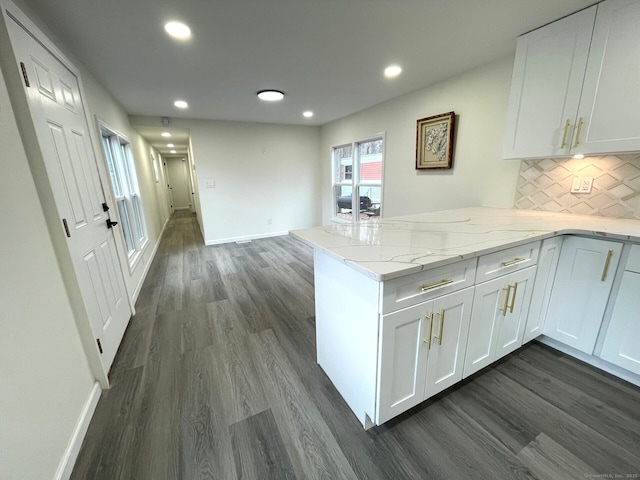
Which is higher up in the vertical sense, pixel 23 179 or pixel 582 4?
pixel 582 4

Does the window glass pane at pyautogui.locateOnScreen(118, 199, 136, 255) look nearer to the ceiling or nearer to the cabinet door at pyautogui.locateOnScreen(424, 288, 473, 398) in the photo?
the ceiling

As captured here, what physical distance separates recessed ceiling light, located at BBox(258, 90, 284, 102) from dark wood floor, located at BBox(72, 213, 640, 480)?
266cm

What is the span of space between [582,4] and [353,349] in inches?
98.3

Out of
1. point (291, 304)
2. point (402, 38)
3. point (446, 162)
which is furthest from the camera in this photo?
point (446, 162)

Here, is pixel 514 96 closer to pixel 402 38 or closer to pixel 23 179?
pixel 402 38

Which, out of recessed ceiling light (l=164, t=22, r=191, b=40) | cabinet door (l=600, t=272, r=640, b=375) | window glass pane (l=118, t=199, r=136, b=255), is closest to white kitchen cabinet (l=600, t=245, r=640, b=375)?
cabinet door (l=600, t=272, r=640, b=375)

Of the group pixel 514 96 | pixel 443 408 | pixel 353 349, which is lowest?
pixel 443 408

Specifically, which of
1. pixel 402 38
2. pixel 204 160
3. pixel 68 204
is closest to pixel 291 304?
pixel 68 204

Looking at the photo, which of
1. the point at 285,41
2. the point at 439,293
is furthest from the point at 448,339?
the point at 285,41

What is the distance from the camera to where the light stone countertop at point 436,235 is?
3.56 feet

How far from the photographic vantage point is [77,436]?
4.11ft

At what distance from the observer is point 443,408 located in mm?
1433

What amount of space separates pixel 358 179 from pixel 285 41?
9.34 feet

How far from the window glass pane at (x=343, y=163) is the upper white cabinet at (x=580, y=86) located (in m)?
2.93
